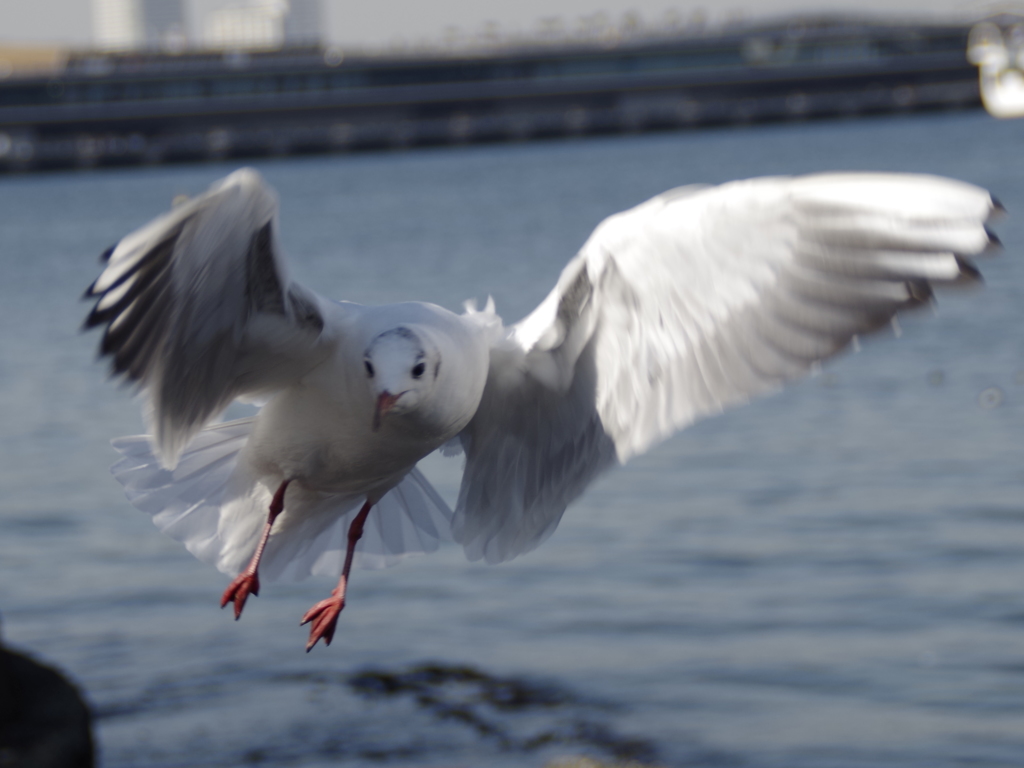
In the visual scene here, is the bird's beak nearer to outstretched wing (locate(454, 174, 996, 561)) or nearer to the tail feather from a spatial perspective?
outstretched wing (locate(454, 174, 996, 561))

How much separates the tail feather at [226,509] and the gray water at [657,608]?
2.24 metres

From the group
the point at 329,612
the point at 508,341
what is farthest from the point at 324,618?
the point at 508,341

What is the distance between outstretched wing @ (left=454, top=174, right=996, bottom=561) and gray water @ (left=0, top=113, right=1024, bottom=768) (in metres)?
0.19

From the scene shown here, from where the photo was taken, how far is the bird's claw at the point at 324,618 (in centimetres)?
440

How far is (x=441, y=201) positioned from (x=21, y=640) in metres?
36.8

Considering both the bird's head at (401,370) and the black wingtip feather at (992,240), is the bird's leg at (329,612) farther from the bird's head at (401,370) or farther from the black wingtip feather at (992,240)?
the black wingtip feather at (992,240)

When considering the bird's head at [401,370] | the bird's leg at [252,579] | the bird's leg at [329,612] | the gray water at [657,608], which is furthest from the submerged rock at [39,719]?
the bird's head at [401,370]

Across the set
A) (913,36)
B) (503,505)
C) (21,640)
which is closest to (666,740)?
(503,505)

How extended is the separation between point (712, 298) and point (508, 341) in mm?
791

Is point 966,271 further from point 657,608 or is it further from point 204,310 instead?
point 657,608

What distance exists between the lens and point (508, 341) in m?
4.39

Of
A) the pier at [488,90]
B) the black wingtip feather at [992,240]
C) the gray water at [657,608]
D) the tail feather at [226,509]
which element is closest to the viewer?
the black wingtip feather at [992,240]

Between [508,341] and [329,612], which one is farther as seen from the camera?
[329,612]

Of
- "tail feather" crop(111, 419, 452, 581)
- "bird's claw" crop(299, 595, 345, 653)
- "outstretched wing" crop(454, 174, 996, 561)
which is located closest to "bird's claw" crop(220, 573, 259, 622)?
"bird's claw" crop(299, 595, 345, 653)
